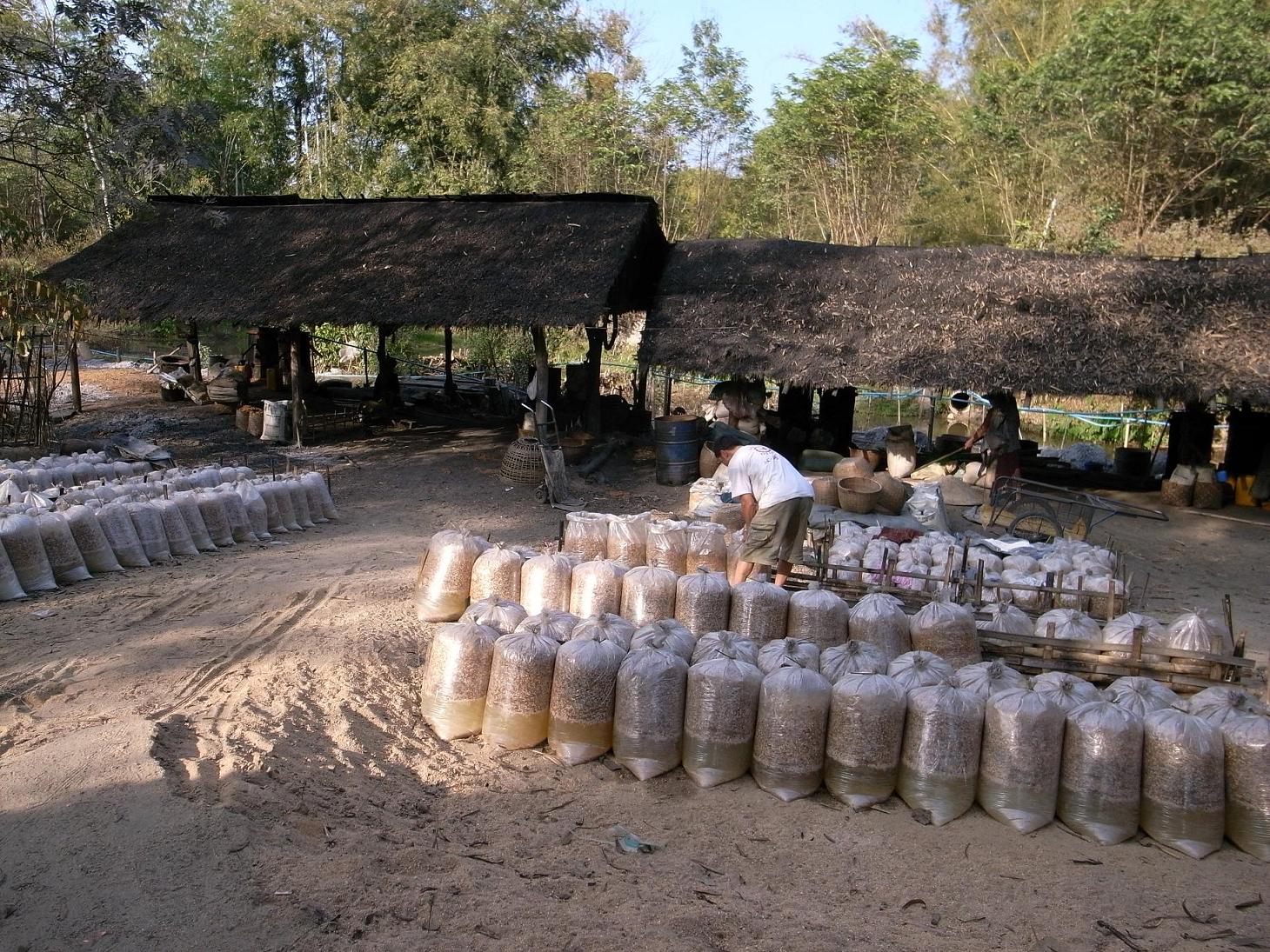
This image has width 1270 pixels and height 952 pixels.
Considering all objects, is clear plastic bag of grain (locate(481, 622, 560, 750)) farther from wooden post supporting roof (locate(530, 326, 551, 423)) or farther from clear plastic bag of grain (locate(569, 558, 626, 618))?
wooden post supporting roof (locate(530, 326, 551, 423))

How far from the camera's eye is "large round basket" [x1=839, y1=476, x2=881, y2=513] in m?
9.40

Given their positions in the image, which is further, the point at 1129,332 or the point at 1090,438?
the point at 1090,438

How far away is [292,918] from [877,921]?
2111 mm

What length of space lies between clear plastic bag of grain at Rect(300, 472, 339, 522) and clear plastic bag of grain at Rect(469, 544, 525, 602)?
3583mm

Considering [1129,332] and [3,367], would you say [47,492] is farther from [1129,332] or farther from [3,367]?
[1129,332]

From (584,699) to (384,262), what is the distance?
9.81 metres

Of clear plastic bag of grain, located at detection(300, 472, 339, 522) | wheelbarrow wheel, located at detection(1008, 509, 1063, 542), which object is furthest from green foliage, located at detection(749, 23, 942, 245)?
clear plastic bag of grain, located at detection(300, 472, 339, 522)

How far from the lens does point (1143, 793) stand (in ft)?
13.8

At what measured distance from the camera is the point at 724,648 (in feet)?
15.7

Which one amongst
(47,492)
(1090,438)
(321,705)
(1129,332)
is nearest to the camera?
(321,705)

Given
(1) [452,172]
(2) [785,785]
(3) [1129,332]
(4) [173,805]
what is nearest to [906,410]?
(3) [1129,332]

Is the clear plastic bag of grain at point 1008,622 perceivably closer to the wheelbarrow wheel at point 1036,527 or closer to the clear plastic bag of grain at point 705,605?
the clear plastic bag of grain at point 705,605

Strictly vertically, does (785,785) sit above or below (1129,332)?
below

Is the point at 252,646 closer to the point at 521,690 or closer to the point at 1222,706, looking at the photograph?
the point at 521,690
